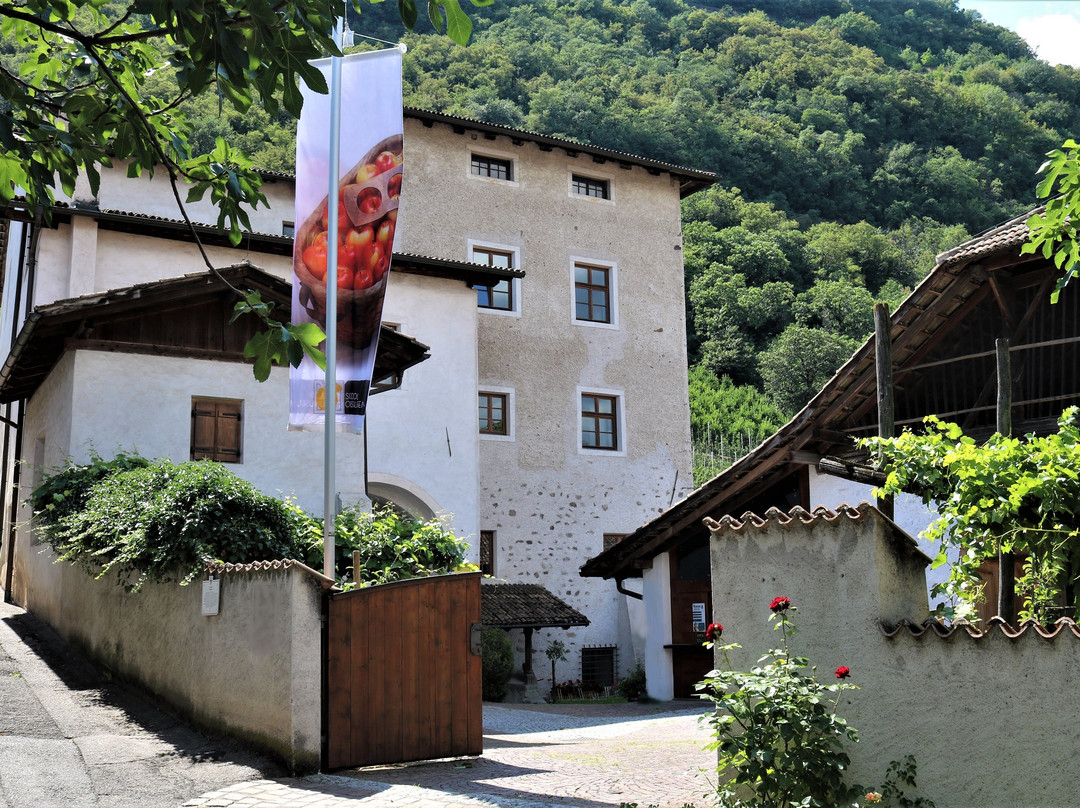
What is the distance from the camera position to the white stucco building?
15336 millimetres

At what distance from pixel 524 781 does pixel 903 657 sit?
3099 millimetres

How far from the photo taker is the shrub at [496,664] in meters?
19.6

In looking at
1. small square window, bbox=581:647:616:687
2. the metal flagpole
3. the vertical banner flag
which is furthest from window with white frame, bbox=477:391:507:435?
the metal flagpole

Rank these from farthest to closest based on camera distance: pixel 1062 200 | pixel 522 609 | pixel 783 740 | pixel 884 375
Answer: pixel 522 609, pixel 884 375, pixel 1062 200, pixel 783 740

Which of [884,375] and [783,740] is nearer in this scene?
[783,740]

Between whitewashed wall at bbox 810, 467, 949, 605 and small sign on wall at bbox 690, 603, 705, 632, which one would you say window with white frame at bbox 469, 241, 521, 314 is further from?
whitewashed wall at bbox 810, 467, 949, 605

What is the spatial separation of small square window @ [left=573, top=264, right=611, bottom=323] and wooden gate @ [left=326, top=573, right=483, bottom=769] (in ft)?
57.0

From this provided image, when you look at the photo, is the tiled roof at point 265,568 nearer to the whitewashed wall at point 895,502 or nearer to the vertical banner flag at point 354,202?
the vertical banner flag at point 354,202

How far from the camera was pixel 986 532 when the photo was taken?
7766 millimetres

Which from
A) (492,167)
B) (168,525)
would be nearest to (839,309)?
(492,167)

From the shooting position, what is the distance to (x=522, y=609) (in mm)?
20891

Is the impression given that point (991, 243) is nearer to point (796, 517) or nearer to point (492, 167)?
point (796, 517)

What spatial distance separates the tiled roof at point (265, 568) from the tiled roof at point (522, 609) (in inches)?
407

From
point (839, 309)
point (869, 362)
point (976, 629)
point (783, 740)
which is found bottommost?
point (783, 740)
